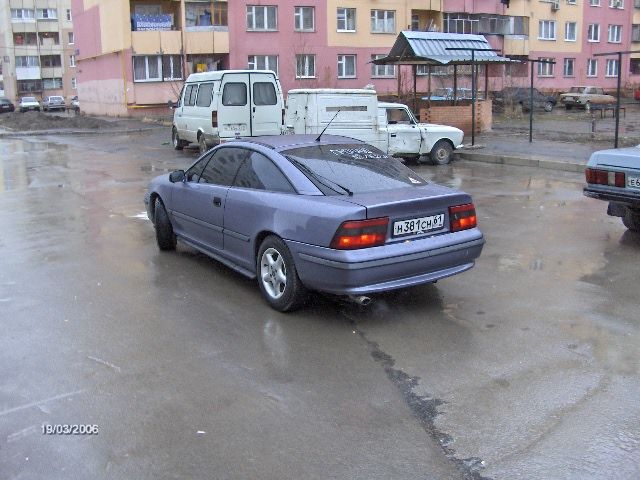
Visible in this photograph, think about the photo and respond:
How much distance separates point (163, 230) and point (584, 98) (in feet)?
140

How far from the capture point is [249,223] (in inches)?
243

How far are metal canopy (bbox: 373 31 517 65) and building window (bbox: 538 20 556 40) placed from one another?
32055mm

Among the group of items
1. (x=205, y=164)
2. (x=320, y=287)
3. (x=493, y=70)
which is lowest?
(x=320, y=287)

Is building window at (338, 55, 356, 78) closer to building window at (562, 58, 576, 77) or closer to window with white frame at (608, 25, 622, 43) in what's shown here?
building window at (562, 58, 576, 77)

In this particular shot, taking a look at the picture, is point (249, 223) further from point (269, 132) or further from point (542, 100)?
point (542, 100)

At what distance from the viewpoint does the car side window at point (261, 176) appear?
609 cm

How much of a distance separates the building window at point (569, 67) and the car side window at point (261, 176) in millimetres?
54632

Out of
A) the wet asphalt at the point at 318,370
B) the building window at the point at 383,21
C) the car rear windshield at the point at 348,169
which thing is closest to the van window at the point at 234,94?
the wet asphalt at the point at 318,370

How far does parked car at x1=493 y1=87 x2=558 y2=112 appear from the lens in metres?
41.8

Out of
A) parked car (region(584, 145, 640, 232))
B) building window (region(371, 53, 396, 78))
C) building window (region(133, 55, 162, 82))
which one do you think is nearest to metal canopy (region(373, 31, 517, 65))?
parked car (region(584, 145, 640, 232))

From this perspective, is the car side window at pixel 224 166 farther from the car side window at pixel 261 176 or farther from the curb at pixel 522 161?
the curb at pixel 522 161

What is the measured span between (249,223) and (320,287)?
1061 millimetres

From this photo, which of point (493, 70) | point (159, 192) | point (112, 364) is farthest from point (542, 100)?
point (112, 364)

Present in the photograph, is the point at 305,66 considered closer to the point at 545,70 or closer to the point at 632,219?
the point at 545,70
